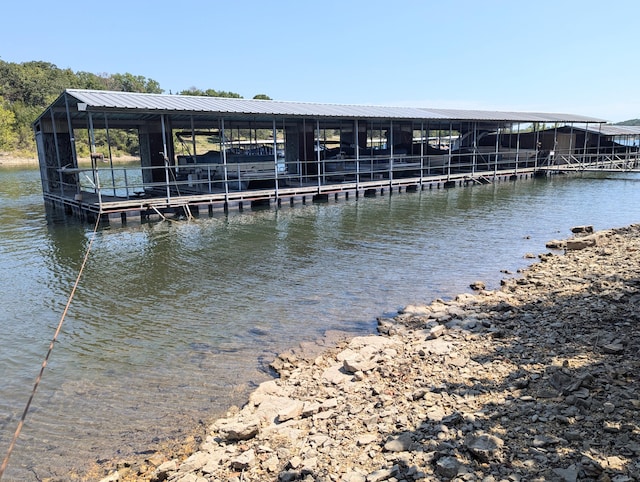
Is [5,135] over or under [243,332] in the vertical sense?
over

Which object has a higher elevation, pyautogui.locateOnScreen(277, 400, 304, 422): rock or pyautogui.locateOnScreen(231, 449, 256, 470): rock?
pyautogui.locateOnScreen(231, 449, 256, 470): rock

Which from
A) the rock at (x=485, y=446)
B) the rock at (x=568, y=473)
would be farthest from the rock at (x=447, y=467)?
the rock at (x=568, y=473)

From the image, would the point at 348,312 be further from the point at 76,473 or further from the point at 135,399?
the point at 76,473

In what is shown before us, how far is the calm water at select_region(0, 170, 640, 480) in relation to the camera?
4.92m

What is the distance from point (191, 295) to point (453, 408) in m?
6.02

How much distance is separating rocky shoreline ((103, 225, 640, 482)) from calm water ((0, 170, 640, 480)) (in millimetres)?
703

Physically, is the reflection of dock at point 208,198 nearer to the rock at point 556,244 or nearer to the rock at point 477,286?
the rock at point 556,244

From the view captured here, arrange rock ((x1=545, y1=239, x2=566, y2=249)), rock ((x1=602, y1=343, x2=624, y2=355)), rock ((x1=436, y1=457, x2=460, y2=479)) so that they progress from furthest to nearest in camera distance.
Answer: rock ((x1=545, y1=239, x2=566, y2=249))
rock ((x1=602, y1=343, x2=624, y2=355))
rock ((x1=436, y1=457, x2=460, y2=479))

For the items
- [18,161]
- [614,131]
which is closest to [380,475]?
[614,131]

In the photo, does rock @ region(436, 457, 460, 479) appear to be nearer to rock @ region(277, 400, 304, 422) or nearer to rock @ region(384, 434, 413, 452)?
rock @ region(384, 434, 413, 452)

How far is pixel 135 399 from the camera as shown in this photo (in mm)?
5203

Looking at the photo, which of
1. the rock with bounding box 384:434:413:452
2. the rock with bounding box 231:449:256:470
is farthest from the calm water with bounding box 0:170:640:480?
the rock with bounding box 384:434:413:452

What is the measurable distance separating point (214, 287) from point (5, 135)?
62573 mm

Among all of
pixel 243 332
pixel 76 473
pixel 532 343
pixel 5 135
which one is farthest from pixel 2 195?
pixel 5 135
